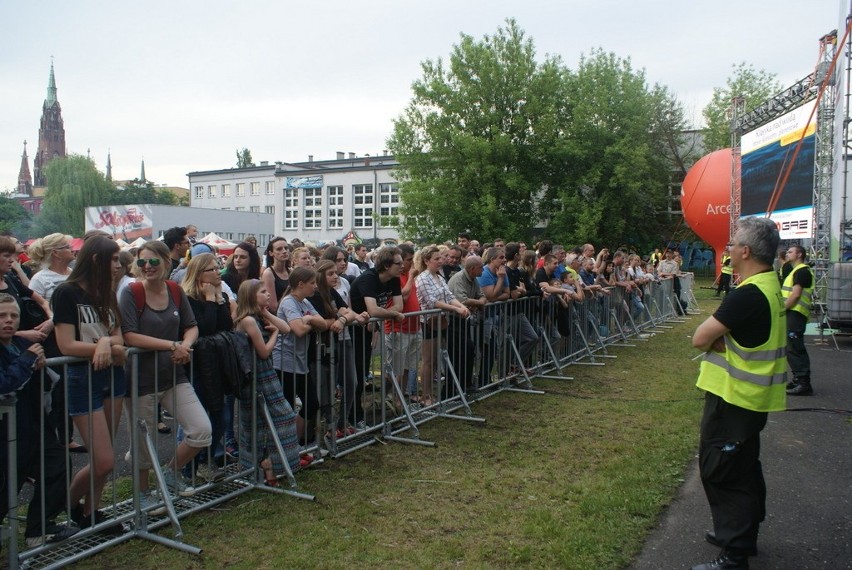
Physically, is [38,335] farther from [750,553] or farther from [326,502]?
[750,553]

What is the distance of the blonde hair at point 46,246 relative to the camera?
243 inches

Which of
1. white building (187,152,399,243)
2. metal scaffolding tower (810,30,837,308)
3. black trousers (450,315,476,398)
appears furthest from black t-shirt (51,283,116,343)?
white building (187,152,399,243)

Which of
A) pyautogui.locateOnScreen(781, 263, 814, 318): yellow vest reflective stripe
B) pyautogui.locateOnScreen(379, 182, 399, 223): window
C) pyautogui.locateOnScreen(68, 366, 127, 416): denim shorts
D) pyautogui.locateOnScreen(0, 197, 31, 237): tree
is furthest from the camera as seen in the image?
pyautogui.locateOnScreen(0, 197, 31, 237): tree

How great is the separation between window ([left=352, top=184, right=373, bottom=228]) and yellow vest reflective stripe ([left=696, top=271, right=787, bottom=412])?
60.4 m

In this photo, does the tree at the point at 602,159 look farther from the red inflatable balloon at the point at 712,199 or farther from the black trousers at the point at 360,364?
the black trousers at the point at 360,364

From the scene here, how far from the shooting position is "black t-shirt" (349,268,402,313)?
6.94 m

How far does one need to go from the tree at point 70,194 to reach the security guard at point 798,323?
256 feet

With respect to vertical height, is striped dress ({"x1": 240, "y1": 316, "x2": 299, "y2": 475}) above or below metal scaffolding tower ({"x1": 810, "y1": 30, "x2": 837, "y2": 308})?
below

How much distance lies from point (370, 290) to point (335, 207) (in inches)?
2345

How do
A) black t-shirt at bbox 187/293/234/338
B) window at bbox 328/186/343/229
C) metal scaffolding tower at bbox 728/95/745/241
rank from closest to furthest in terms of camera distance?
black t-shirt at bbox 187/293/234/338 < metal scaffolding tower at bbox 728/95/745/241 < window at bbox 328/186/343/229

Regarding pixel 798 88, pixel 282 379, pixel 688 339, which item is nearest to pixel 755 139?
pixel 798 88

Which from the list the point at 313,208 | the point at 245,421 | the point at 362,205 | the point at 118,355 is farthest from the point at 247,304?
the point at 313,208

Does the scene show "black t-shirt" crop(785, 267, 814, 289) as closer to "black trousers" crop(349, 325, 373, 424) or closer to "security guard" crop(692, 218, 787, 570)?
"security guard" crop(692, 218, 787, 570)

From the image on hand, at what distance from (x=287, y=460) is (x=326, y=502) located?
0.56 m
